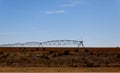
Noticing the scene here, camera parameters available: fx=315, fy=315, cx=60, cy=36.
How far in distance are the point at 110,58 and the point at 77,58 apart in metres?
5.83

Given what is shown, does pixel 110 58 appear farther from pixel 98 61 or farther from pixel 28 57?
pixel 28 57

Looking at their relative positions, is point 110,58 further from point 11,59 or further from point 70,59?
point 11,59

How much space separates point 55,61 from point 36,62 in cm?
306

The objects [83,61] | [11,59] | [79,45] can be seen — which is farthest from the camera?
[79,45]

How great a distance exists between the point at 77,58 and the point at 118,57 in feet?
23.9

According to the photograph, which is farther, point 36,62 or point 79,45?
point 79,45

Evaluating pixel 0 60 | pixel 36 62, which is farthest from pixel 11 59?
pixel 36 62

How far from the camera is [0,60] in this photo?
5266cm

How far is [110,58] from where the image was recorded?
177 feet

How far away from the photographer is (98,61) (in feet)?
167

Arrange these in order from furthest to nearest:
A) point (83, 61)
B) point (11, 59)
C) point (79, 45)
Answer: point (79, 45) < point (11, 59) < point (83, 61)

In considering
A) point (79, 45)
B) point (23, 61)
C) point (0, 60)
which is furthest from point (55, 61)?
point (79, 45)

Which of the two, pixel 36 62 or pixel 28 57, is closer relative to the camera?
pixel 36 62

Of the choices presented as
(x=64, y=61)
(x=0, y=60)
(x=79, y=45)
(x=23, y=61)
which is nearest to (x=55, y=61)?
(x=64, y=61)
